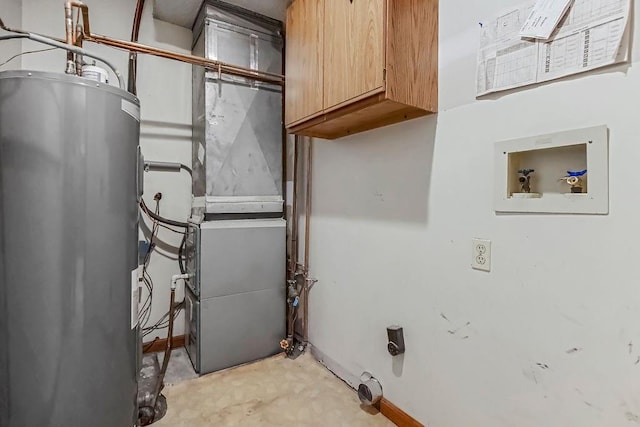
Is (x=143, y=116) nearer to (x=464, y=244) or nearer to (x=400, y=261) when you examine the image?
(x=400, y=261)

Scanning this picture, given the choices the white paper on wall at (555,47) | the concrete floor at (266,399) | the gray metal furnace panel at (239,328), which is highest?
the white paper on wall at (555,47)

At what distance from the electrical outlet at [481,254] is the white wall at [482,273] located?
3 centimetres

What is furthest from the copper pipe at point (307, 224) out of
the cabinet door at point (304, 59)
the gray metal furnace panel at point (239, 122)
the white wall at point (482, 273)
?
the cabinet door at point (304, 59)

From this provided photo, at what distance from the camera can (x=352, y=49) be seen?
1.49 metres

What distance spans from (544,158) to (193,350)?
2.36 metres

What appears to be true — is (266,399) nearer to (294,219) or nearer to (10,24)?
(294,219)

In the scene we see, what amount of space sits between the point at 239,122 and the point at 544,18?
1.84 m

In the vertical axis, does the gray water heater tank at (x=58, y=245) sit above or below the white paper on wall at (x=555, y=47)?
below

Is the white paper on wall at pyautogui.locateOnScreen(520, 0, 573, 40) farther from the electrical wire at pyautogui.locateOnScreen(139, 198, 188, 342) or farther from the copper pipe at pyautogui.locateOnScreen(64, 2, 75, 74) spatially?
the electrical wire at pyautogui.locateOnScreen(139, 198, 188, 342)

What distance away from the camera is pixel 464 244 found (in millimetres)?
1426

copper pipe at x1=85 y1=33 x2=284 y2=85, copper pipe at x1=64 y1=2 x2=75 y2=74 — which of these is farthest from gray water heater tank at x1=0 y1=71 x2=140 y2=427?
copper pipe at x1=85 y1=33 x2=284 y2=85

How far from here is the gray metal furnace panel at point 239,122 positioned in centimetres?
227

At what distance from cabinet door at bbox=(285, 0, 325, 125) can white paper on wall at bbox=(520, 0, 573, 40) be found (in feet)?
3.06

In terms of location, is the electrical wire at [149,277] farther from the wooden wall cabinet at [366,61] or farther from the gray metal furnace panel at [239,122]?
the wooden wall cabinet at [366,61]
